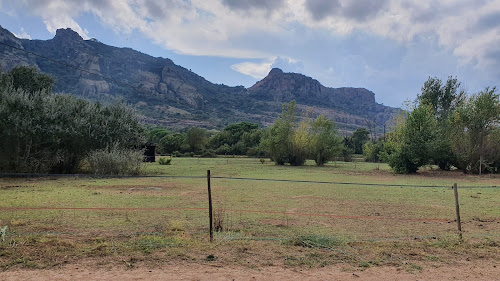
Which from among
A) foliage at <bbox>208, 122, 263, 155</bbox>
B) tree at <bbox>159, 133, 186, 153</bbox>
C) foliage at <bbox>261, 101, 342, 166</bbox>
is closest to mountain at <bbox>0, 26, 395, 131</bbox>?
foliage at <bbox>208, 122, 263, 155</bbox>

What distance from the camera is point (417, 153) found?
29906 mm

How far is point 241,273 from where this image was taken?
16.0 ft

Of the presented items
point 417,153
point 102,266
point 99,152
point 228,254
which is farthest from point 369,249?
point 417,153

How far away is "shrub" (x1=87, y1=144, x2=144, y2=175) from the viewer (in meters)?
22.3

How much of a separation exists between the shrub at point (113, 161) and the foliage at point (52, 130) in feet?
2.92

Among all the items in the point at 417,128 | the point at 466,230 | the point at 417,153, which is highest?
the point at 417,128

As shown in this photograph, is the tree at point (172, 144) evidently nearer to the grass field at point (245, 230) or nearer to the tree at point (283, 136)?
→ the tree at point (283, 136)

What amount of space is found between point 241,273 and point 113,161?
19.6 m

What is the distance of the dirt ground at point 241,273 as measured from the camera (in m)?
4.64

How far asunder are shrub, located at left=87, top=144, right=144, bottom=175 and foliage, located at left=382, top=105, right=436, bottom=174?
2206 cm

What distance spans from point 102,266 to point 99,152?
19.5 meters

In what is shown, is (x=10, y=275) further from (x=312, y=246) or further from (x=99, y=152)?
(x=99, y=152)

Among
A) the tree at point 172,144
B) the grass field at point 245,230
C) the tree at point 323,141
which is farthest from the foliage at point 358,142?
the grass field at point 245,230

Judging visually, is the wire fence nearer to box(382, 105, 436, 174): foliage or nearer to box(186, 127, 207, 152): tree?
box(382, 105, 436, 174): foliage
